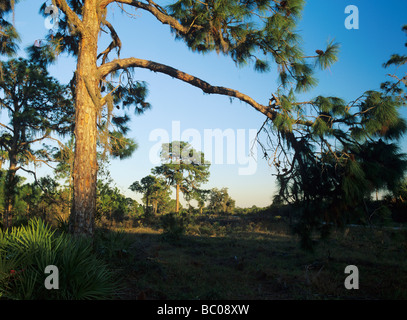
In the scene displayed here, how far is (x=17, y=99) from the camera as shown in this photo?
15.4 meters

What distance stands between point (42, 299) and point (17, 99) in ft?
48.0

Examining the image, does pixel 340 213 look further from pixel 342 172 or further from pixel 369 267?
pixel 369 267

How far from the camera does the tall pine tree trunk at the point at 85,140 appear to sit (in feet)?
20.3

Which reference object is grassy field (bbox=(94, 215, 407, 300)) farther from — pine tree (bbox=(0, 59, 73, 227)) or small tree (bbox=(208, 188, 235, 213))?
small tree (bbox=(208, 188, 235, 213))

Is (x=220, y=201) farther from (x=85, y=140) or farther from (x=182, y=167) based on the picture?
(x=85, y=140)

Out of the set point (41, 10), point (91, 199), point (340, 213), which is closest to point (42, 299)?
point (91, 199)

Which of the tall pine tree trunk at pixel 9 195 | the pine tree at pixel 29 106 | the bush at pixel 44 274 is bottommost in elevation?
the bush at pixel 44 274

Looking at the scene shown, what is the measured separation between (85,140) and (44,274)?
3.02 m

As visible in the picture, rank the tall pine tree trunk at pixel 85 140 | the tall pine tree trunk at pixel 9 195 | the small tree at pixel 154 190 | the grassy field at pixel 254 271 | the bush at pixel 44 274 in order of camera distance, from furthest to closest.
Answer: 1. the small tree at pixel 154 190
2. the tall pine tree trunk at pixel 9 195
3. the tall pine tree trunk at pixel 85 140
4. the grassy field at pixel 254 271
5. the bush at pixel 44 274

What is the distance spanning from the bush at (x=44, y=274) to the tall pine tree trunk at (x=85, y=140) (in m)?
1.33

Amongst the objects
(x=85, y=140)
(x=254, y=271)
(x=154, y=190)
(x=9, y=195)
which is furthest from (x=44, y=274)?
(x=154, y=190)

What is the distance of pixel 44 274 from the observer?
425 cm

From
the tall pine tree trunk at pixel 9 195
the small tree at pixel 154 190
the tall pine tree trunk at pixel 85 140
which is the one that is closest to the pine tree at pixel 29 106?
the tall pine tree trunk at pixel 9 195

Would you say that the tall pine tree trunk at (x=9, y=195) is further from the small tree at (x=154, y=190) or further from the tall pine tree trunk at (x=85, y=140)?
the small tree at (x=154, y=190)
